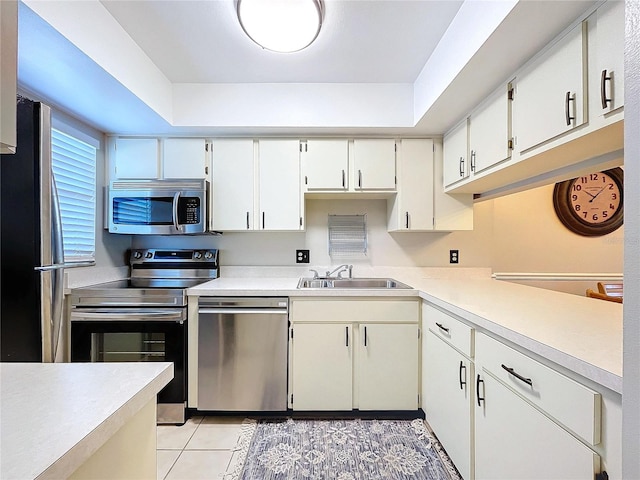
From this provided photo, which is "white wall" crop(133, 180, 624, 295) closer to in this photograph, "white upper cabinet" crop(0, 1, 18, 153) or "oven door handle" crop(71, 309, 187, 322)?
"oven door handle" crop(71, 309, 187, 322)

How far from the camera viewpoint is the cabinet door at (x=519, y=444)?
2.81 ft

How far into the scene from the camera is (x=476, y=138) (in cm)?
197

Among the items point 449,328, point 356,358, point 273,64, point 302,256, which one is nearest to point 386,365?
point 356,358

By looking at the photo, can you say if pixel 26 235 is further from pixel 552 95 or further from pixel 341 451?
pixel 552 95

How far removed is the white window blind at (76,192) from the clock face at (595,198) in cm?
384

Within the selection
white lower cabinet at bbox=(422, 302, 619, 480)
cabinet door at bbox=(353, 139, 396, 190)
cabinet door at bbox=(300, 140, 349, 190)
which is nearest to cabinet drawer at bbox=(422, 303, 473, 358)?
white lower cabinet at bbox=(422, 302, 619, 480)

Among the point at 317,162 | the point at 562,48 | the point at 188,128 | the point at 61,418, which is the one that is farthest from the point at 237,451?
the point at 562,48

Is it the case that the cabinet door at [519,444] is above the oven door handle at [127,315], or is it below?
below

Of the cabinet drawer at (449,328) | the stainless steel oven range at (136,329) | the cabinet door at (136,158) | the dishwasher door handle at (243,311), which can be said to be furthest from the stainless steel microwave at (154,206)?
the cabinet drawer at (449,328)

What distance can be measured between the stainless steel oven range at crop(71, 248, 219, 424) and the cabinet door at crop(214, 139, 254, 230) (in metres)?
0.67

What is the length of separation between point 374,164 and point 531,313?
1.52m

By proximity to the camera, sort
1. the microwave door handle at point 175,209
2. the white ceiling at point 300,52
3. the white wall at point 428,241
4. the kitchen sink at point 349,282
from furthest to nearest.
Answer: the white wall at point 428,241 → the kitchen sink at point 349,282 → the microwave door handle at point 175,209 → the white ceiling at point 300,52

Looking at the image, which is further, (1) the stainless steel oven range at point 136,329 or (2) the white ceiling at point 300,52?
(1) the stainless steel oven range at point 136,329

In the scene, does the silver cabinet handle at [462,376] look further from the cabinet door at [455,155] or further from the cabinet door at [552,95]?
the cabinet door at [455,155]
